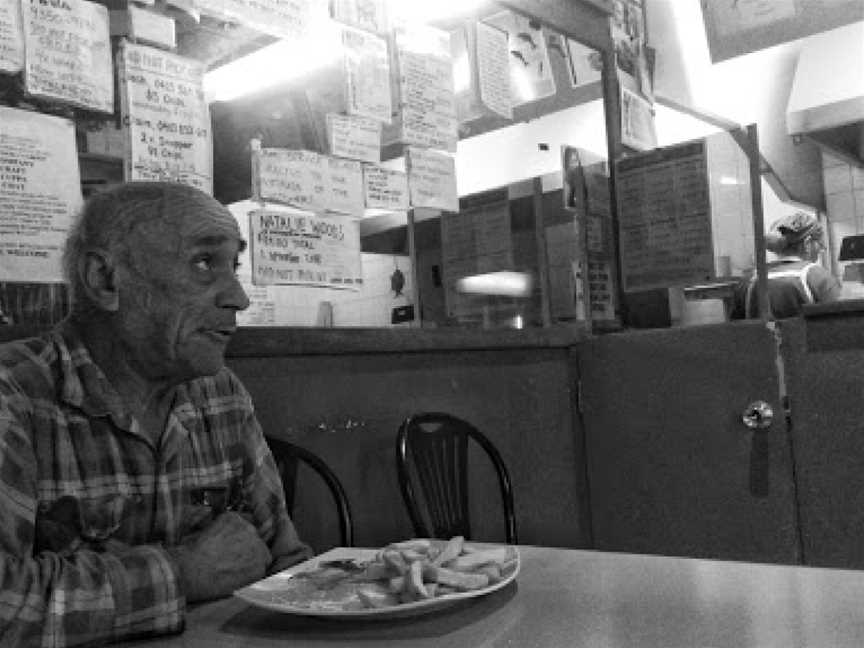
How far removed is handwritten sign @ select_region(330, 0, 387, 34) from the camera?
2498 millimetres

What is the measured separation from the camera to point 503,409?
2.91m

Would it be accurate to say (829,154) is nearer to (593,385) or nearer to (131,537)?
(593,385)

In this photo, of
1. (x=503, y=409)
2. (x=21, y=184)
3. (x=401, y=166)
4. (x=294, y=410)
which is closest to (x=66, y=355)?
(x=21, y=184)

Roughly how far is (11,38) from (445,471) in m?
1.48

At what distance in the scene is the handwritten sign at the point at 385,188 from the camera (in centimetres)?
254

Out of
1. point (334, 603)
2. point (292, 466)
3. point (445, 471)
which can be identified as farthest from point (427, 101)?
point (334, 603)

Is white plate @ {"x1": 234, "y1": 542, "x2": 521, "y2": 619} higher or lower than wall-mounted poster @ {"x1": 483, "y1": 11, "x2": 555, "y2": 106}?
lower

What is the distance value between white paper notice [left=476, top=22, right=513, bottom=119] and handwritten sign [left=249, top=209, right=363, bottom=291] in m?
0.89

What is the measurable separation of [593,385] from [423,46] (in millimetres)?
1292

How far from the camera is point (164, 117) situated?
6.63 feet

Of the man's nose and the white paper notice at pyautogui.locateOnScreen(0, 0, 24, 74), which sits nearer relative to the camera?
the man's nose

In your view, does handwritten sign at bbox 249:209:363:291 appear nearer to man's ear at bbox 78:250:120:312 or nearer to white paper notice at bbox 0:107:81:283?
white paper notice at bbox 0:107:81:283

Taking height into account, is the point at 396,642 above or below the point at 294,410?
below

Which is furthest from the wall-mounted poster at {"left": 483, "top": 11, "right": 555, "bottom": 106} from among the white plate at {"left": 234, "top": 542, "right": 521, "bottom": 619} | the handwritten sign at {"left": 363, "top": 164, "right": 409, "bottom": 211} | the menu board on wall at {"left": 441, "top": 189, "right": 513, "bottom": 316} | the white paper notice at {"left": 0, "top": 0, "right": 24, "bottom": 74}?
the white plate at {"left": 234, "top": 542, "right": 521, "bottom": 619}
